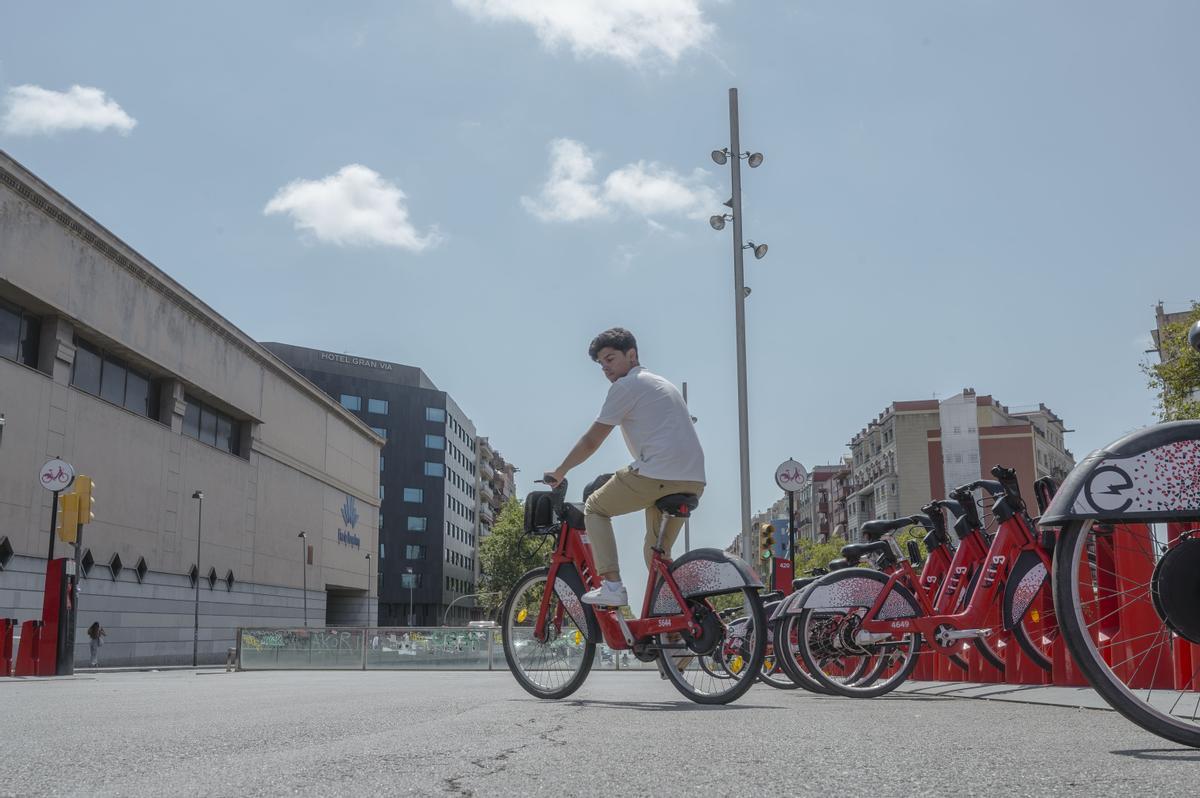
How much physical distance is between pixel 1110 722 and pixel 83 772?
357cm

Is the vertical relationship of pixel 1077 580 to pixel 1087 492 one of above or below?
below

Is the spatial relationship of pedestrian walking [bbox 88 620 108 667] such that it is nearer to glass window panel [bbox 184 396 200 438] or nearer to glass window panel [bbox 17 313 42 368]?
glass window panel [bbox 17 313 42 368]

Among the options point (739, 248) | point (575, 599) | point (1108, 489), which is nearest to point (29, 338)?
point (739, 248)

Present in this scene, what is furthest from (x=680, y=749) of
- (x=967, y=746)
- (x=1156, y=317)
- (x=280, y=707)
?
(x=1156, y=317)

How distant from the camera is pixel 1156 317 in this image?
76250 millimetres

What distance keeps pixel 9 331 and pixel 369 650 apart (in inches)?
708

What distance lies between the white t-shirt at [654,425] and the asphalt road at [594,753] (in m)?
1.35

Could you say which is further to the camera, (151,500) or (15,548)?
(151,500)

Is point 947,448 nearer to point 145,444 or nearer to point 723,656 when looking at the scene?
point 145,444

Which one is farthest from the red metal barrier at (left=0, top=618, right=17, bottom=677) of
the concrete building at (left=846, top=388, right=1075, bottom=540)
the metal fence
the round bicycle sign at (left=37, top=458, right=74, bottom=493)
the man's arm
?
the concrete building at (left=846, top=388, right=1075, bottom=540)

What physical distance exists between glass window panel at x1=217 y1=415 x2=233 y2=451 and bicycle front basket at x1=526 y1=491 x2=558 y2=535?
50766 millimetres

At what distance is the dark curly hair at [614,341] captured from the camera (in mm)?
6703

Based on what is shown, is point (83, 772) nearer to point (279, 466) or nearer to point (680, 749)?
point (680, 749)

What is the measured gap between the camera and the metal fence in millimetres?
27922
